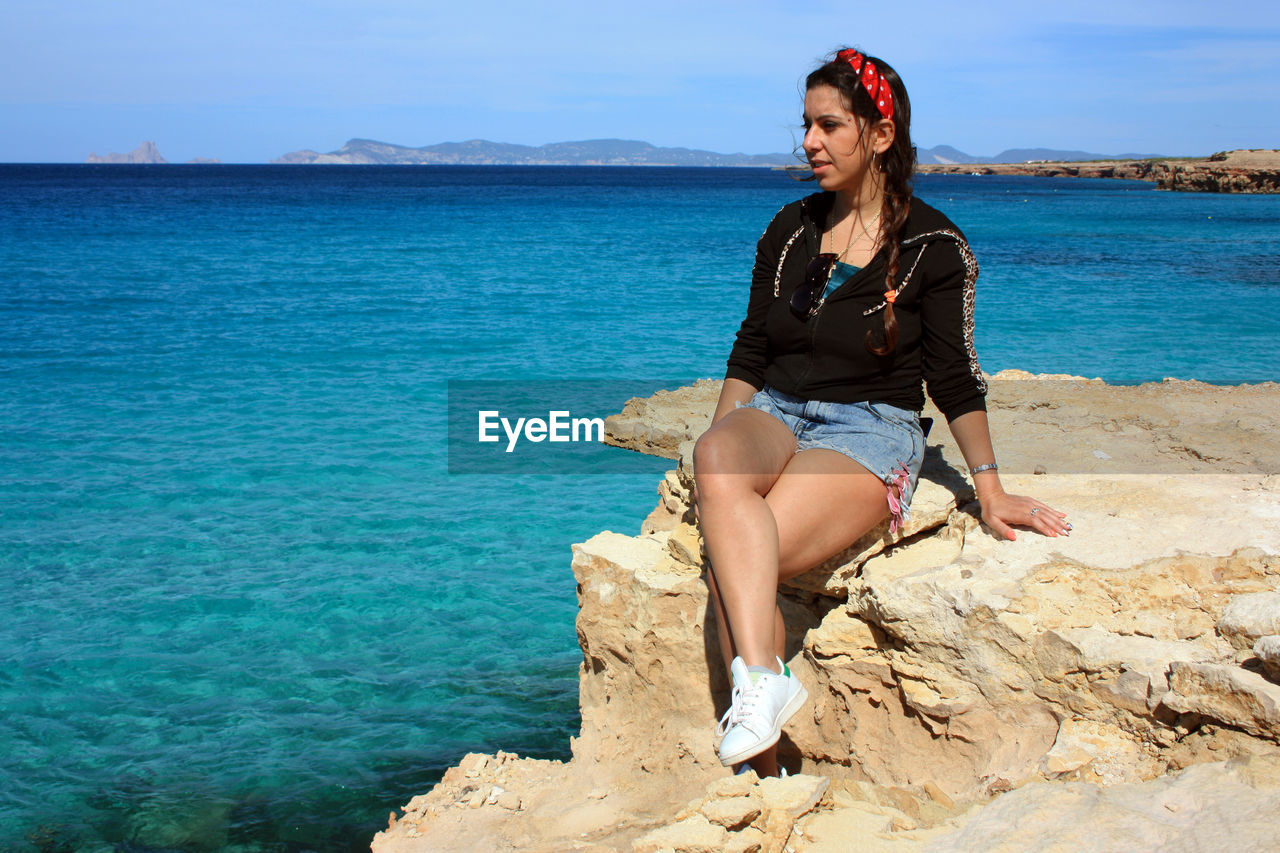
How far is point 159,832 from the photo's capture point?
159 inches

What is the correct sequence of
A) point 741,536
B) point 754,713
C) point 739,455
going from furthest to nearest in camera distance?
point 739,455
point 741,536
point 754,713

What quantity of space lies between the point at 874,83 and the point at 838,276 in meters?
0.63

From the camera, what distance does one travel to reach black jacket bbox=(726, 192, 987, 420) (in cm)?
308

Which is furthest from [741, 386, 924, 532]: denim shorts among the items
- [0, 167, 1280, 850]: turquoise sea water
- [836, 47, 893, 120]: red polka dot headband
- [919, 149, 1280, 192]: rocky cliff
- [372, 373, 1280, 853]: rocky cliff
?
[919, 149, 1280, 192]: rocky cliff

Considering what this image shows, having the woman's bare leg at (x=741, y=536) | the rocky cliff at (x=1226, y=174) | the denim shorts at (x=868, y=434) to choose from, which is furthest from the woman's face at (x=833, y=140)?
the rocky cliff at (x=1226, y=174)

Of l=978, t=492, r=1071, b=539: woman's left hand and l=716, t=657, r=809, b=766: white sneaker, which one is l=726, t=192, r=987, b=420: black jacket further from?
l=716, t=657, r=809, b=766: white sneaker

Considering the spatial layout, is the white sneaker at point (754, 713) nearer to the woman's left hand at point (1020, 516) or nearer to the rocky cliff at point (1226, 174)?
the woman's left hand at point (1020, 516)

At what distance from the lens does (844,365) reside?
318 centimetres

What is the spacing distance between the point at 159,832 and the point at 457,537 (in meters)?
3.13

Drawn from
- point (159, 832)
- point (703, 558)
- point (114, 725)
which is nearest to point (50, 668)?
point (114, 725)

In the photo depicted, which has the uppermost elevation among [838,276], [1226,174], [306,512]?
[1226,174]

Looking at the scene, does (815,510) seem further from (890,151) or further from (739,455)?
(890,151)

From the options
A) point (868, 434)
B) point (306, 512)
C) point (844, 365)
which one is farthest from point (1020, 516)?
point (306, 512)

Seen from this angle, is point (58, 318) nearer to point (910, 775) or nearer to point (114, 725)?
point (114, 725)
